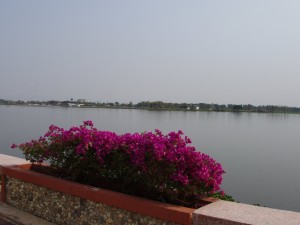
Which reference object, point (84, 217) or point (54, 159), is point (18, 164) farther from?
point (84, 217)

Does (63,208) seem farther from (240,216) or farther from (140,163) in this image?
(240,216)

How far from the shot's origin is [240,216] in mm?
3361

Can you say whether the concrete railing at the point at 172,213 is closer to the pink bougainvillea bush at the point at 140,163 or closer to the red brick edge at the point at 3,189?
the pink bougainvillea bush at the point at 140,163

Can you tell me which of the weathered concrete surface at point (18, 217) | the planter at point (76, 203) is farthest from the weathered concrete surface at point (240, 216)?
the weathered concrete surface at point (18, 217)

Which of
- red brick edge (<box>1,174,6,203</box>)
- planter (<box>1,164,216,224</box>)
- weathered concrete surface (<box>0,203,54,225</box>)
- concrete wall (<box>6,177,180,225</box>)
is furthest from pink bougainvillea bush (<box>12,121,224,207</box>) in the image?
red brick edge (<box>1,174,6,203</box>)

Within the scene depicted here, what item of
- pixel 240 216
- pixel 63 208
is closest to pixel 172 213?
pixel 240 216

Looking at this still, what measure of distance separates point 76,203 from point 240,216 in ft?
6.45

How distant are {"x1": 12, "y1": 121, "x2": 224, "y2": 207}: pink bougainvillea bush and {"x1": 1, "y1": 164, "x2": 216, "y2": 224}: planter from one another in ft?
0.87

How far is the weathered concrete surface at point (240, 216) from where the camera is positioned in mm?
3246

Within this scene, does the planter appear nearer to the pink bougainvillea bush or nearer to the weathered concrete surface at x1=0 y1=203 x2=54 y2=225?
the weathered concrete surface at x1=0 y1=203 x2=54 y2=225

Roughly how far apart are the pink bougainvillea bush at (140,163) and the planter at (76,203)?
265 mm

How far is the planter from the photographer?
3686 millimetres

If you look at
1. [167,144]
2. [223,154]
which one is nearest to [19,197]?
[167,144]

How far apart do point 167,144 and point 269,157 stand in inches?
915
